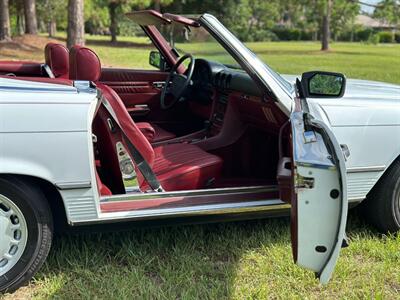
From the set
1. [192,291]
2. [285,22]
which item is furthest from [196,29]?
[285,22]

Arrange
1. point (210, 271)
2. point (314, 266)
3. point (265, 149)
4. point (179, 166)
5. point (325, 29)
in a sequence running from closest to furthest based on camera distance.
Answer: point (314, 266)
point (210, 271)
point (179, 166)
point (265, 149)
point (325, 29)

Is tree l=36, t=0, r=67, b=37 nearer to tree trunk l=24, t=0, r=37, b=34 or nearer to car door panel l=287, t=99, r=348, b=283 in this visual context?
tree trunk l=24, t=0, r=37, b=34

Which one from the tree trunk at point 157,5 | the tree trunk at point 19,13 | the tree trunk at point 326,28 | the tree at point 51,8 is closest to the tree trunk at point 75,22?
the tree trunk at point 19,13

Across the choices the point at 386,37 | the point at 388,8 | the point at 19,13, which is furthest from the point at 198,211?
the point at 386,37

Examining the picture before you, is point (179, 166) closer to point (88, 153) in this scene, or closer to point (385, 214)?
point (88, 153)

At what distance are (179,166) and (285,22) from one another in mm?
93324

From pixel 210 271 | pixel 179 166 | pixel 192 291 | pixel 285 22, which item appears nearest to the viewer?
pixel 192 291

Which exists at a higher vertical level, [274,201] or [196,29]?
[196,29]

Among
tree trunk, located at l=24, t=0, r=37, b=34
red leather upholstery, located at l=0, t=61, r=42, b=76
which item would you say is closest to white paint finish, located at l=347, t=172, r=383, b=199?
red leather upholstery, located at l=0, t=61, r=42, b=76

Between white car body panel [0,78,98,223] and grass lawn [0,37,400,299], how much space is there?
1.59ft

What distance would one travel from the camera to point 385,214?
11.6 ft

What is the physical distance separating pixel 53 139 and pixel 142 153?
574 mm

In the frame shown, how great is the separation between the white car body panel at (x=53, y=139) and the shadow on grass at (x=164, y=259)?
464 mm

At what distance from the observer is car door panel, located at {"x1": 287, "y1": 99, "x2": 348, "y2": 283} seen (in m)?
2.41
